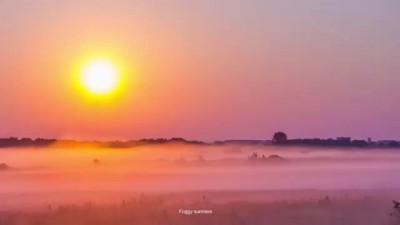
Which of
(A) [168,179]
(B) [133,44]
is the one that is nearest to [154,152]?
(A) [168,179]

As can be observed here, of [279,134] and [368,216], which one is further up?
[279,134]

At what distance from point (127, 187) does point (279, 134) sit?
960 millimetres

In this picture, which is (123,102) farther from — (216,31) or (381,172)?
(381,172)

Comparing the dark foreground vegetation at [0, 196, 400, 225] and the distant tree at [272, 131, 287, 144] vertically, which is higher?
the distant tree at [272, 131, 287, 144]

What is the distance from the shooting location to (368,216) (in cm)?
434

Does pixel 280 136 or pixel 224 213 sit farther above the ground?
pixel 280 136

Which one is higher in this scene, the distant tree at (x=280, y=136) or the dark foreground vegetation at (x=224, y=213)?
the distant tree at (x=280, y=136)

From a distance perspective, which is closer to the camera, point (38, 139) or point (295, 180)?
point (38, 139)

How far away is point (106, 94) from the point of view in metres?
4.25

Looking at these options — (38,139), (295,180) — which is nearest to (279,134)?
(295,180)

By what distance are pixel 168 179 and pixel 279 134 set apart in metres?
0.72

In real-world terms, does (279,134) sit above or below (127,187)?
above

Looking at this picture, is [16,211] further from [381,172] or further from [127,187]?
[381,172]

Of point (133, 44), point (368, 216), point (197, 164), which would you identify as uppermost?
point (133, 44)
